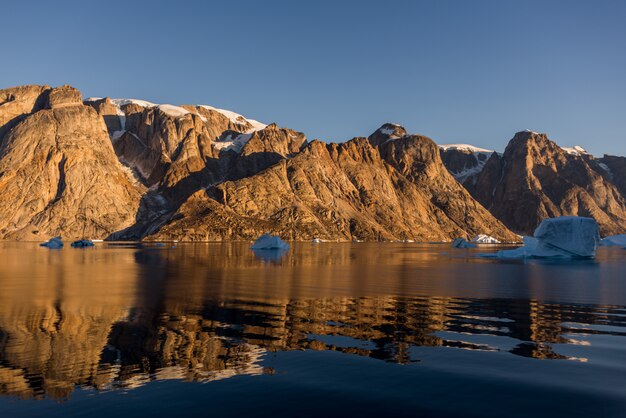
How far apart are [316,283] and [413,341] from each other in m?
28.5

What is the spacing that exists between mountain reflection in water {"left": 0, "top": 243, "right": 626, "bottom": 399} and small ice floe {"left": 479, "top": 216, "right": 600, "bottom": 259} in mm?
61055

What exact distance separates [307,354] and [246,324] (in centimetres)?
767

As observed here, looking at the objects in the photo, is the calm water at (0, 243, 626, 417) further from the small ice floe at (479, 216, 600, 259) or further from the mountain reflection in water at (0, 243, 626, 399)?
the small ice floe at (479, 216, 600, 259)

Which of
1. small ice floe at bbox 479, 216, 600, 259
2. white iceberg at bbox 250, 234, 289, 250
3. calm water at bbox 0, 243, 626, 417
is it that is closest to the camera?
calm water at bbox 0, 243, 626, 417

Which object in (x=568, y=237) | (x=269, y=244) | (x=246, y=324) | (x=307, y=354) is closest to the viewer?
(x=307, y=354)

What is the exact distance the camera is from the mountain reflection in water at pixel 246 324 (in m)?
19.9

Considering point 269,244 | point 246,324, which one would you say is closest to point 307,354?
point 246,324

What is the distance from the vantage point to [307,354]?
73.3 feet

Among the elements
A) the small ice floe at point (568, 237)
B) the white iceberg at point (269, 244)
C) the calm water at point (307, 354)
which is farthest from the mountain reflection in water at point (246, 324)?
the white iceberg at point (269, 244)

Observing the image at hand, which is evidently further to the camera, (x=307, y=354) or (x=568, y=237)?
(x=568, y=237)

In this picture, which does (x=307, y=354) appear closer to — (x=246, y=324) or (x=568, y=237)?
(x=246, y=324)

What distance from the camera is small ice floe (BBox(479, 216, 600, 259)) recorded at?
108m

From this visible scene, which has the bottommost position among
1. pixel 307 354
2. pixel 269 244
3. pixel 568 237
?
pixel 307 354

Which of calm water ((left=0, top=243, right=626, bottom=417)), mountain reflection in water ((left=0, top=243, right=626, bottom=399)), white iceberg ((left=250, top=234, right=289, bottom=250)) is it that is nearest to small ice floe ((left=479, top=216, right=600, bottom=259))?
mountain reflection in water ((left=0, top=243, right=626, bottom=399))
